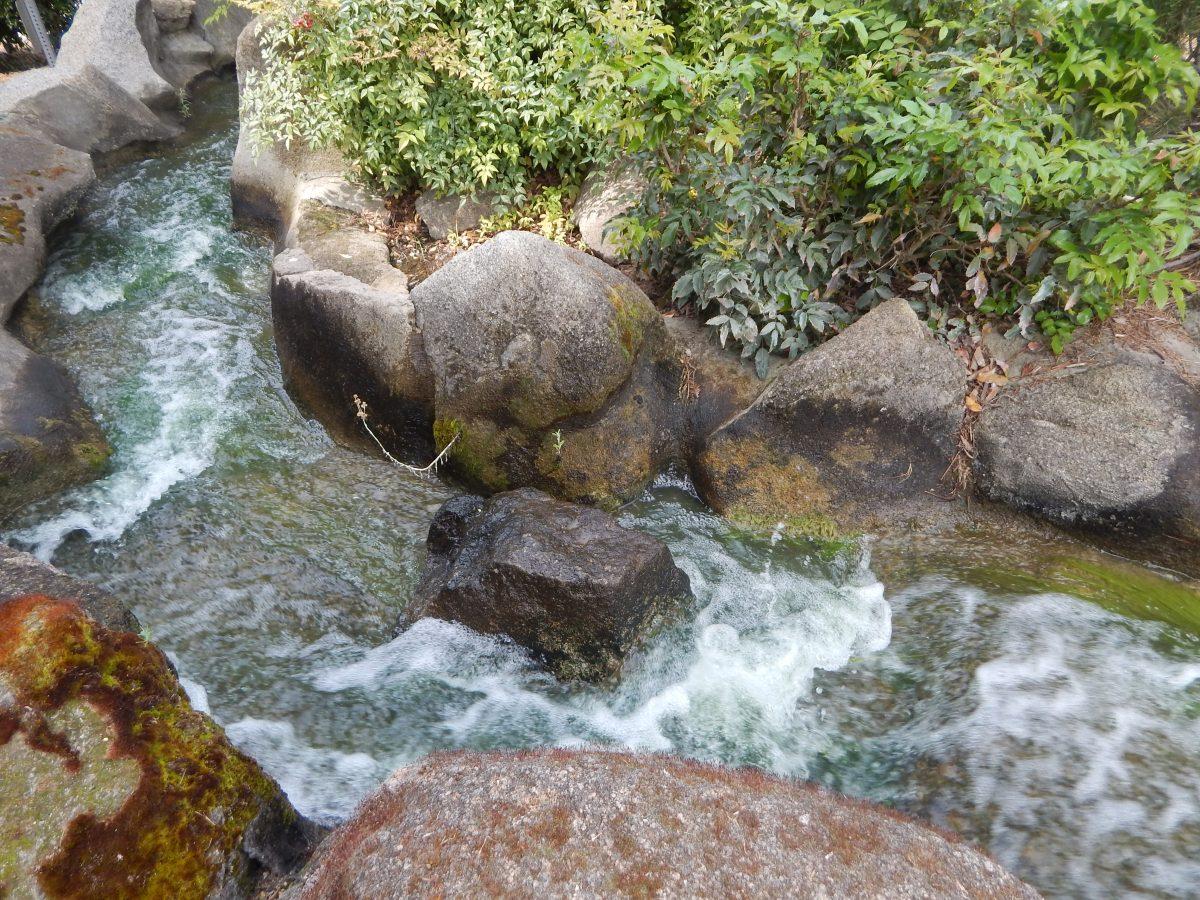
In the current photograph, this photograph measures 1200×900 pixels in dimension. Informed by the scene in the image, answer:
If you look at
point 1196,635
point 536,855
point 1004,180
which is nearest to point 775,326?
point 1004,180

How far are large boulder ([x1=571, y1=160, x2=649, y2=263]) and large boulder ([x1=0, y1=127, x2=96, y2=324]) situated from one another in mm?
4756

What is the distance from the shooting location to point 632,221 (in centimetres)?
514

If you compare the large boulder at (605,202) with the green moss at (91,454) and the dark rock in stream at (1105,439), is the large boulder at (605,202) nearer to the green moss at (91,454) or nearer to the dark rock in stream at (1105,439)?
the dark rock in stream at (1105,439)

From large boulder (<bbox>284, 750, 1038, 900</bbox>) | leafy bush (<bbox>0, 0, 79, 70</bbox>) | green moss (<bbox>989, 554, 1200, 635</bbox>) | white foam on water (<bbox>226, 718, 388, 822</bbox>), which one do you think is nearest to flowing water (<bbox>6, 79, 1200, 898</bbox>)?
white foam on water (<bbox>226, 718, 388, 822</bbox>)

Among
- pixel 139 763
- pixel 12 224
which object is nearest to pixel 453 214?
pixel 12 224

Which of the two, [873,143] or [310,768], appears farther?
[873,143]

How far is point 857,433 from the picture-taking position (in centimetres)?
476

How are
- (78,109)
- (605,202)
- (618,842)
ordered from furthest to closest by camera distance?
(78,109) < (605,202) < (618,842)

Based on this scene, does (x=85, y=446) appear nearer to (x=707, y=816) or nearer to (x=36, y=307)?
(x=36, y=307)

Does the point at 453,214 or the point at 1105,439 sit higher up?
the point at 453,214

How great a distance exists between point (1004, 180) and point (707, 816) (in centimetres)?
349

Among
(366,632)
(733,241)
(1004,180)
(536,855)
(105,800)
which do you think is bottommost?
(366,632)

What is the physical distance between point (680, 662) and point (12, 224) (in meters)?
6.88

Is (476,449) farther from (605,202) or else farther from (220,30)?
(220,30)
